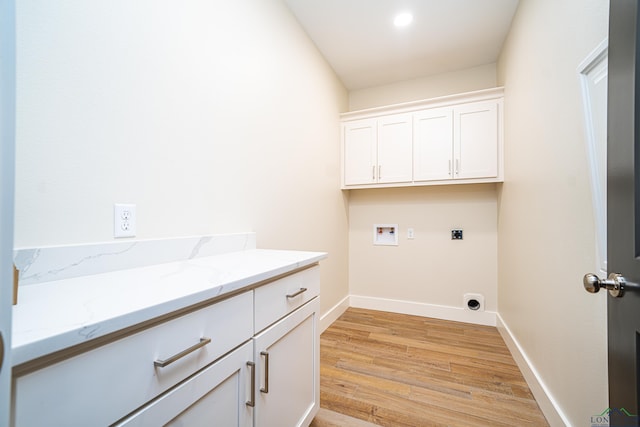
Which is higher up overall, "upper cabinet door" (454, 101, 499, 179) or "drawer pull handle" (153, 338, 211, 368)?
"upper cabinet door" (454, 101, 499, 179)

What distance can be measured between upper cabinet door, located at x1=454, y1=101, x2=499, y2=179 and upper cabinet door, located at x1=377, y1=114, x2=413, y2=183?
433mm

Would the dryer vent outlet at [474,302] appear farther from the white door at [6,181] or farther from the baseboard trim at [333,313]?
the white door at [6,181]

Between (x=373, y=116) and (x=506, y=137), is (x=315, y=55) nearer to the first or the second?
(x=373, y=116)

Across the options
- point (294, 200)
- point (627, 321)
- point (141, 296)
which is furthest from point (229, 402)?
point (294, 200)

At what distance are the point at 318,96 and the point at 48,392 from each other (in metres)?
2.53

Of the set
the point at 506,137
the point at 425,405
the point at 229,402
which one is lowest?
the point at 425,405

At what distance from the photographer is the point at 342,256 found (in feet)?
9.93

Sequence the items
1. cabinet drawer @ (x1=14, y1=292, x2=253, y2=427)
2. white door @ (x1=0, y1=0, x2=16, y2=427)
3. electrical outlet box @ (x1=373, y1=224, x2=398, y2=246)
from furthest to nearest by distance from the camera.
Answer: electrical outlet box @ (x1=373, y1=224, x2=398, y2=246), cabinet drawer @ (x1=14, y1=292, x2=253, y2=427), white door @ (x1=0, y1=0, x2=16, y2=427)

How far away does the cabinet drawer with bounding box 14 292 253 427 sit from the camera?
415 mm

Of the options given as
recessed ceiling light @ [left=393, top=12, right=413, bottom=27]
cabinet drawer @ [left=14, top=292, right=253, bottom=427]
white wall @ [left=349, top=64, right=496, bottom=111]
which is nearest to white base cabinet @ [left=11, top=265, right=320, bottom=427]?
cabinet drawer @ [left=14, top=292, right=253, bottom=427]

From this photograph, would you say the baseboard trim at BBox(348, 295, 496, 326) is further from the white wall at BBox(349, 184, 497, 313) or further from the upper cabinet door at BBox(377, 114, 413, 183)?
the upper cabinet door at BBox(377, 114, 413, 183)

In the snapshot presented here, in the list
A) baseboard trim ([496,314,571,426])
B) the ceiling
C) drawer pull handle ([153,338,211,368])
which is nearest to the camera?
drawer pull handle ([153,338,211,368])

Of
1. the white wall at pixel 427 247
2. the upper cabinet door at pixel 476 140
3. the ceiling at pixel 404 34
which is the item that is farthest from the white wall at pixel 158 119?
the upper cabinet door at pixel 476 140

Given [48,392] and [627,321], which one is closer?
[48,392]
